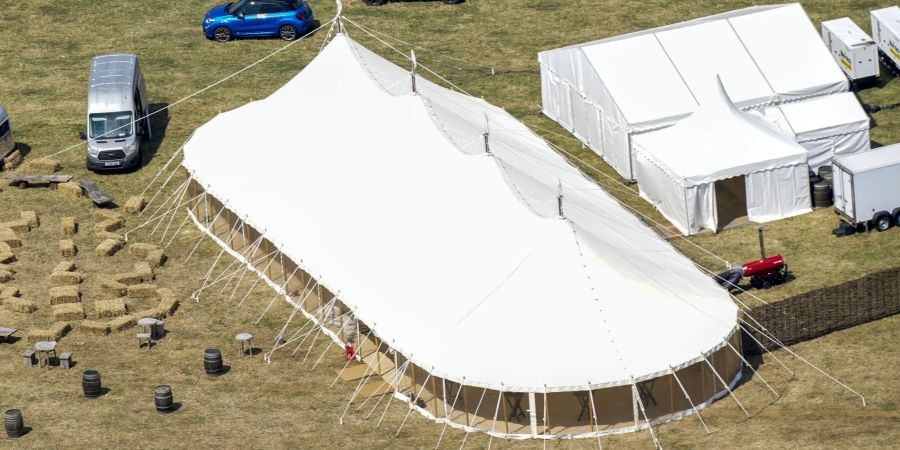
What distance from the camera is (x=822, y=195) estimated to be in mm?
47906

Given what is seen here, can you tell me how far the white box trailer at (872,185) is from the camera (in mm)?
45781

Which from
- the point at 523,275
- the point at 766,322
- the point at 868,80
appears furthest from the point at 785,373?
the point at 868,80

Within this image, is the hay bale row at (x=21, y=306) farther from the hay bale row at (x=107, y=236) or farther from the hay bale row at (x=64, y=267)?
the hay bale row at (x=107, y=236)

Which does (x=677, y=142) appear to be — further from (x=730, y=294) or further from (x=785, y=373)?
(x=785, y=373)

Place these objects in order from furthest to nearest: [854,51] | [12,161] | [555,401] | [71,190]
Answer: [854,51], [12,161], [71,190], [555,401]

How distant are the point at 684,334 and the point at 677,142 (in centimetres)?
1117

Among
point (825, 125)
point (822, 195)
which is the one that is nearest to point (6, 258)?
point (822, 195)

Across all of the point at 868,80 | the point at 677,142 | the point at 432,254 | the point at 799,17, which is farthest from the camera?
the point at 868,80

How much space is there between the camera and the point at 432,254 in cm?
4066

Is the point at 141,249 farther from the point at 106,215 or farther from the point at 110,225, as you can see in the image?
the point at 106,215

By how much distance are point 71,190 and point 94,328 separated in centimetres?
886

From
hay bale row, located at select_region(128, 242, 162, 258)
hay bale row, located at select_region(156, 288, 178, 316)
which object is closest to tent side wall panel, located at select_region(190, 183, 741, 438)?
hay bale row, located at select_region(156, 288, 178, 316)

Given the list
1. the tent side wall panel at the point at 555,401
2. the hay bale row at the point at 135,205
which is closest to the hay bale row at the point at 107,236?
the hay bale row at the point at 135,205

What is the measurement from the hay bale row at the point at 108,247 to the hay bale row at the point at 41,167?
216 inches
